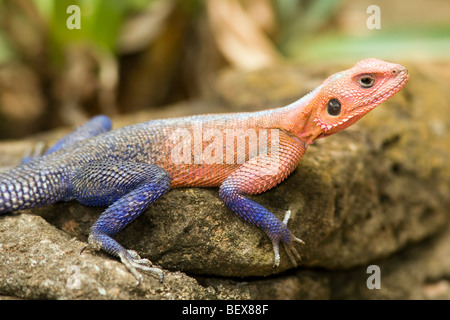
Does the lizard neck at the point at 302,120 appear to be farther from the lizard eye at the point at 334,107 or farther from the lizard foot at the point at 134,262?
the lizard foot at the point at 134,262

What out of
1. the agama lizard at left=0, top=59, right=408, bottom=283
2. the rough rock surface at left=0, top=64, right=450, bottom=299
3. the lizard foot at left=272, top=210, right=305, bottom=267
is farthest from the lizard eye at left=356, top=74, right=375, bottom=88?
the lizard foot at left=272, top=210, right=305, bottom=267

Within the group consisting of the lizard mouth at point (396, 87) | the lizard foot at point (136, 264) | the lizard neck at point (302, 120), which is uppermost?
the lizard mouth at point (396, 87)

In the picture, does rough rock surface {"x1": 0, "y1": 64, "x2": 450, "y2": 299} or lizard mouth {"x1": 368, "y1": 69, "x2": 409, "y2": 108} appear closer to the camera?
rough rock surface {"x1": 0, "y1": 64, "x2": 450, "y2": 299}

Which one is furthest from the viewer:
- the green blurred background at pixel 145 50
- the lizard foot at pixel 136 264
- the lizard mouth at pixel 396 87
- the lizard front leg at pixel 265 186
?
→ the green blurred background at pixel 145 50

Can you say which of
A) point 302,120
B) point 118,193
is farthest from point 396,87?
point 118,193

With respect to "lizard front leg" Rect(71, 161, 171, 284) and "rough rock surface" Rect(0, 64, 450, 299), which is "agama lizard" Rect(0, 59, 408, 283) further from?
"rough rock surface" Rect(0, 64, 450, 299)

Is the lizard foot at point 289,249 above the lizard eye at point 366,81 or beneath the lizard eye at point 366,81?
beneath

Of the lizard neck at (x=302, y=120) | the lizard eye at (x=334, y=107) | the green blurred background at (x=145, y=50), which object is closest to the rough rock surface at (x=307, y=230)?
the lizard neck at (x=302, y=120)
